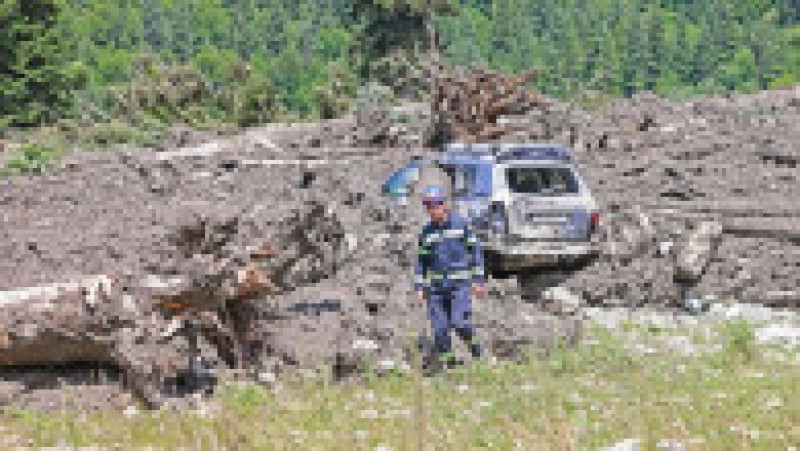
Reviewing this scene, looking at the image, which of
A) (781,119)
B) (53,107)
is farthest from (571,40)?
(781,119)

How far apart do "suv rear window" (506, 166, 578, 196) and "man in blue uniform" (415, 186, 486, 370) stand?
15.9 ft

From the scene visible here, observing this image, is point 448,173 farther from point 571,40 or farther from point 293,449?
point 571,40

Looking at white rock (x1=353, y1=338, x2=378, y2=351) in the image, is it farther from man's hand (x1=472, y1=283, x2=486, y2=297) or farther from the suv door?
the suv door

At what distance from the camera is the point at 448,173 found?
1747 cm

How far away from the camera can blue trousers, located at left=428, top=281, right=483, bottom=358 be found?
11641 millimetres

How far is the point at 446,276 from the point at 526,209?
4.84 metres

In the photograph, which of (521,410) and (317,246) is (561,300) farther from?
(521,410)

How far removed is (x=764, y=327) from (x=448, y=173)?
16.6 feet

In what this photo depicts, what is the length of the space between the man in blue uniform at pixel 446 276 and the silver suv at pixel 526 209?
4.57 meters

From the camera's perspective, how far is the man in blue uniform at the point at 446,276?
1164cm

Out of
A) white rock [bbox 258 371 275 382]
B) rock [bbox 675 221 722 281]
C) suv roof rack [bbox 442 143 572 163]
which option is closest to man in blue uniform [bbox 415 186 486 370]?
white rock [bbox 258 371 275 382]

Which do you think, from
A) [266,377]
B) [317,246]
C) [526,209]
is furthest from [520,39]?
[266,377]

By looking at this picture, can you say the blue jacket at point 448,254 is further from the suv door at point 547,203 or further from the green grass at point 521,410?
the suv door at point 547,203

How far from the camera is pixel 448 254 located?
460 inches
